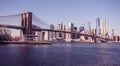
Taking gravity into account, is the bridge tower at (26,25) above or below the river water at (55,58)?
above

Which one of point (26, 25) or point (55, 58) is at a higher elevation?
point (26, 25)

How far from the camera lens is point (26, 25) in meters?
72.8

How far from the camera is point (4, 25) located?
64875mm

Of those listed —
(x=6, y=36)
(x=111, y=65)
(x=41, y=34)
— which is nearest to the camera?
(x=111, y=65)

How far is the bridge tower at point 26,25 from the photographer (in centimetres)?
7084

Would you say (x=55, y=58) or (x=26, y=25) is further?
(x=26, y=25)

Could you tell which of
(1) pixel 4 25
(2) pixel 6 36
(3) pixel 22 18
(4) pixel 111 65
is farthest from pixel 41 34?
(4) pixel 111 65

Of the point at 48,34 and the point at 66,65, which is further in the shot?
the point at 48,34

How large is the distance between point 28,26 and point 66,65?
51.1 metres

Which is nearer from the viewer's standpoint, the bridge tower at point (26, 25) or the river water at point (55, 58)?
the river water at point (55, 58)

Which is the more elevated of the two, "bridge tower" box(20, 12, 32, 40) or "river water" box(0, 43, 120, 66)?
"bridge tower" box(20, 12, 32, 40)

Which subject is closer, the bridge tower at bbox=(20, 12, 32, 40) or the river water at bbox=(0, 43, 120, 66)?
the river water at bbox=(0, 43, 120, 66)

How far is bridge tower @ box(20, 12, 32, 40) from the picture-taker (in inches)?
2789

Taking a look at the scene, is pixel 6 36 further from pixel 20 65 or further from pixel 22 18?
pixel 20 65
